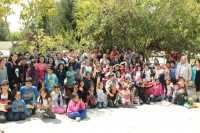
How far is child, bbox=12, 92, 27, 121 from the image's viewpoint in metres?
5.99

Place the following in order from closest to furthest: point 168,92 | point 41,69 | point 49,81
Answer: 1. point 49,81
2. point 41,69
3. point 168,92

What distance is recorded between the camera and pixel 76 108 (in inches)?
249

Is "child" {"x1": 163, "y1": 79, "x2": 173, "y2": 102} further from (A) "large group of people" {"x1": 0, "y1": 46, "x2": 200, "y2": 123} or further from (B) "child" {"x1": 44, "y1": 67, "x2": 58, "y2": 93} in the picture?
(B) "child" {"x1": 44, "y1": 67, "x2": 58, "y2": 93}

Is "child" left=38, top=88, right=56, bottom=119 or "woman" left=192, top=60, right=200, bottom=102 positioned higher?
"woman" left=192, top=60, right=200, bottom=102

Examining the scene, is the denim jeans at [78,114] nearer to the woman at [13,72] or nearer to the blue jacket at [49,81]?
the blue jacket at [49,81]

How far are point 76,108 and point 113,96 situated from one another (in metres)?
1.83

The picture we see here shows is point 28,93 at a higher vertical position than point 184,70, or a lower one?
lower

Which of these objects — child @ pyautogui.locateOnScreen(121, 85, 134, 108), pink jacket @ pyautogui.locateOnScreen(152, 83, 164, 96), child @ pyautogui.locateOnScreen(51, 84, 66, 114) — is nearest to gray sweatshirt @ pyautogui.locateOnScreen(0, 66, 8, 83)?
child @ pyautogui.locateOnScreen(51, 84, 66, 114)

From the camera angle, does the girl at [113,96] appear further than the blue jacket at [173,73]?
No

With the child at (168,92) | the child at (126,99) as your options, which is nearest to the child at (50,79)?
the child at (126,99)

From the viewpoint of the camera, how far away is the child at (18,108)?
599cm

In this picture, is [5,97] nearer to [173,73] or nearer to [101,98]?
[101,98]

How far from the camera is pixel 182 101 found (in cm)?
797

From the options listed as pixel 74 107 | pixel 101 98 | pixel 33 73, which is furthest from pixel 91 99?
pixel 33 73
